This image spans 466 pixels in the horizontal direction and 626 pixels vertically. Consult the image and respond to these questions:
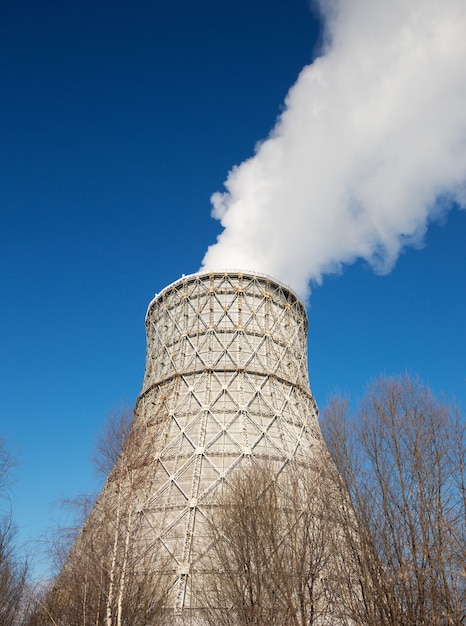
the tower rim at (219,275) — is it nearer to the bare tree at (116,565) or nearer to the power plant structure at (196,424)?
the power plant structure at (196,424)

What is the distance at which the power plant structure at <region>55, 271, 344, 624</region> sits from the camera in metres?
19.2

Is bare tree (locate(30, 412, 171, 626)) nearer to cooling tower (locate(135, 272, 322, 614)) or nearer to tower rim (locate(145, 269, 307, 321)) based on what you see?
cooling tower (locate(135, 272, 322, 614))

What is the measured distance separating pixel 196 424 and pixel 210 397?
1.90 metres

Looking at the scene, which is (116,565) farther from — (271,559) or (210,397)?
(210,397)

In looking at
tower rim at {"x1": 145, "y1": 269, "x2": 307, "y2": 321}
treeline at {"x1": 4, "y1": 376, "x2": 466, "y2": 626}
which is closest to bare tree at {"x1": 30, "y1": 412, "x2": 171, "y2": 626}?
treeline at {"x1": 4, "y1": 376, "x2": 466, "y2": 626}

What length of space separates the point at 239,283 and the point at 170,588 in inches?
738

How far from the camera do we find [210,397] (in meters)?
28.0

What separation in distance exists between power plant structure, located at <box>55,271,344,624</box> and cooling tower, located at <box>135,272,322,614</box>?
62 mm

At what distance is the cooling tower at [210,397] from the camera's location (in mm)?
23031

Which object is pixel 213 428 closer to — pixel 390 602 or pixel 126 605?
pixel 126 605

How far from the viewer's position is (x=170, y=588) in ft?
66.6

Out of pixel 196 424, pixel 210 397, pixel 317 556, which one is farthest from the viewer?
pixel 210 397

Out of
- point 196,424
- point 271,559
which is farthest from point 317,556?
point 196,424

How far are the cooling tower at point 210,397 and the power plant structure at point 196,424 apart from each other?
62 millimetres
